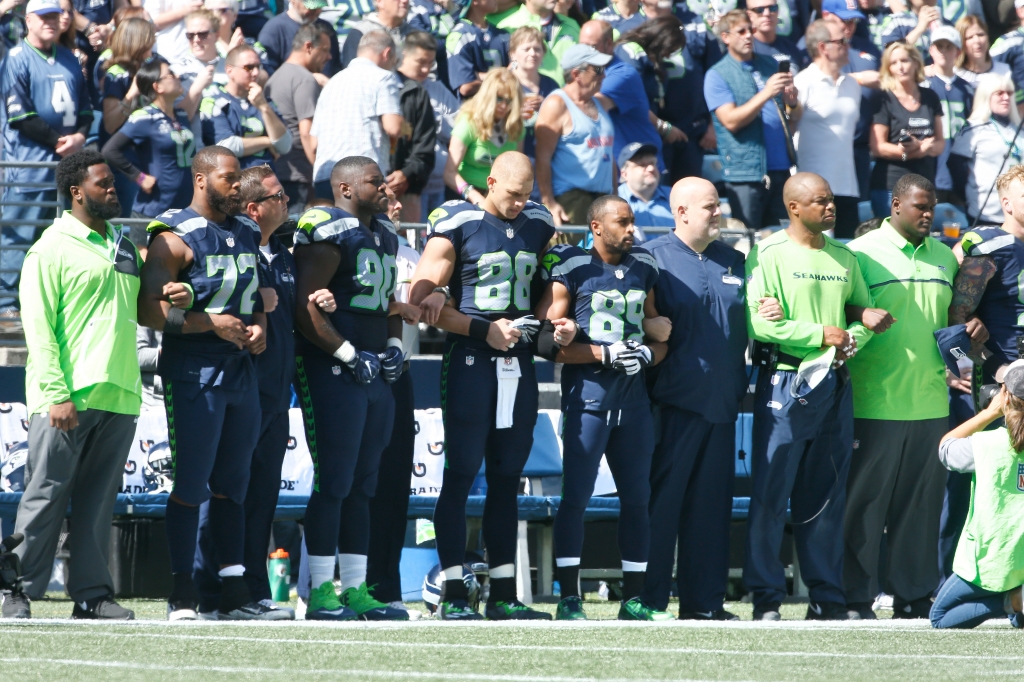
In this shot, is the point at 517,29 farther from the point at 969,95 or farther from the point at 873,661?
the point at 873,661

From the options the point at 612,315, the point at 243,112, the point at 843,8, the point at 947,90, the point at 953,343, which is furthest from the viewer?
the point at 843,8

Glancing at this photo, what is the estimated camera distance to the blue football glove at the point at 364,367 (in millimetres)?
6969

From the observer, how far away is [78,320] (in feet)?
22.0

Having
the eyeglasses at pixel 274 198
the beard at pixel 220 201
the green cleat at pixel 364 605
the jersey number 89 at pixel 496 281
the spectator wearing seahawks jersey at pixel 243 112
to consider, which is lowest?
the green cleat at pixel 364 605

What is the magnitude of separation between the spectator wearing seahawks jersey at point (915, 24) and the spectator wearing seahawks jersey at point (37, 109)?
6.94 metres

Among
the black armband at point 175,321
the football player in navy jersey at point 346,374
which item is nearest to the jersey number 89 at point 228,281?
the black armband at point 175,321

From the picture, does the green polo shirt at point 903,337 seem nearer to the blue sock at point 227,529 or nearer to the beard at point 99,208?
the blue sock at point 227,529

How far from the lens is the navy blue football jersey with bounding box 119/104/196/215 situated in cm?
1005

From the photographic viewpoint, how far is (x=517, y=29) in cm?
1120

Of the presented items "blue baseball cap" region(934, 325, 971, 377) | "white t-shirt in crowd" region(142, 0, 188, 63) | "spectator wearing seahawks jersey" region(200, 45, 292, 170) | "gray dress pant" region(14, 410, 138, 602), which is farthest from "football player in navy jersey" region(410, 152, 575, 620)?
"white t-shirt in crowd" region(142, 0, 188, 63)

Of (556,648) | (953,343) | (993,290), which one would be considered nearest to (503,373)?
(556,648)

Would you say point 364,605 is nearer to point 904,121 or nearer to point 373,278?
point 373,278

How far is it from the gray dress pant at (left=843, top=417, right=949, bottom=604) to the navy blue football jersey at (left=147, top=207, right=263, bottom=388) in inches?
128

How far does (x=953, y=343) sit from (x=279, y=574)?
157 inches
